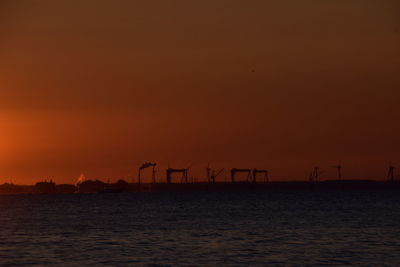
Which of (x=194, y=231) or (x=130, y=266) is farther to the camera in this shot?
(x=194, y=231)

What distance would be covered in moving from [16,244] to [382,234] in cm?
3976

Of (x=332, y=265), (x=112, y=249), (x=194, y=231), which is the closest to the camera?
(x=332, y=265)

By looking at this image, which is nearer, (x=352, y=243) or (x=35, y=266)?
(x=35, y=266)

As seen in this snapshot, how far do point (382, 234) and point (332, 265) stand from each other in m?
28.7

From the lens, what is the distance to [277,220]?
113812mm

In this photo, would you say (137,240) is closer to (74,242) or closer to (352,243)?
(74,242)

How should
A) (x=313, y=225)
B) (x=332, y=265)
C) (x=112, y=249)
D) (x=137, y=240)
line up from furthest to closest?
(x=313, y=225) → (x=137, y=240) → (x=112, y=249) → (x=332, y=265)

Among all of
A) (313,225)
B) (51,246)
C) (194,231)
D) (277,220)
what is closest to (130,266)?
(51,246)

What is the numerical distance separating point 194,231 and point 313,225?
18002 mm

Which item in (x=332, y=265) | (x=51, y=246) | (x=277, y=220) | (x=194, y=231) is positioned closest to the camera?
(x=332, y=265)

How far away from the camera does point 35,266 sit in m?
58.8

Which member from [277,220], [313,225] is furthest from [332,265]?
[277,220]

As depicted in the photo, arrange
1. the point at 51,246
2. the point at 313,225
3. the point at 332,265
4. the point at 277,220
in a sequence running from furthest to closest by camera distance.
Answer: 1. the point at 277,220
2. the point at 313,225
3. the point at 51,246
4. the point at 332,265

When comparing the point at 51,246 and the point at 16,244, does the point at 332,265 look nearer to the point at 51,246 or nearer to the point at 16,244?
the point at 51,246
